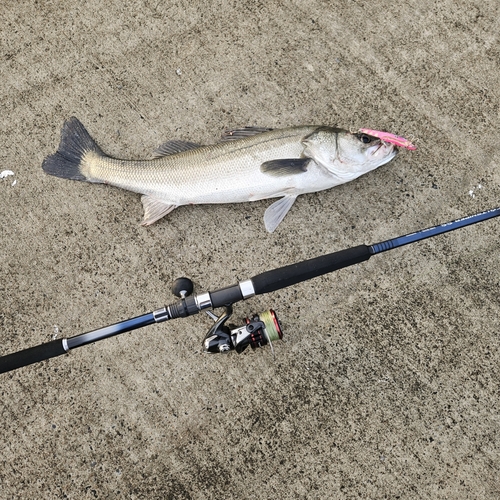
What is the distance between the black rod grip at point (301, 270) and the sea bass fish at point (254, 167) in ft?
2.12

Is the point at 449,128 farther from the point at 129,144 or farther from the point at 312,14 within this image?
the point at 129,144

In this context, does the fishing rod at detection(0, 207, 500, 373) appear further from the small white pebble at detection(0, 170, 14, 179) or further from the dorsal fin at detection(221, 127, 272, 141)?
the small white pebble at detection(0, 170, 14, 179)

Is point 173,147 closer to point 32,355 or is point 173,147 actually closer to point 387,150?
point 387,150

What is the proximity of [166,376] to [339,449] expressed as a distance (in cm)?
108

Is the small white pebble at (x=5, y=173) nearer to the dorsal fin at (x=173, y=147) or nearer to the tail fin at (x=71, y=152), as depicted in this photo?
the tail fin at (x=71, y=152)

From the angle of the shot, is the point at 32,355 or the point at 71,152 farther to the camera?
the point at 71,152

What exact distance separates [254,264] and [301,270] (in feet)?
2.14

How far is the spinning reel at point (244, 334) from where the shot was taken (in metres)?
2.34

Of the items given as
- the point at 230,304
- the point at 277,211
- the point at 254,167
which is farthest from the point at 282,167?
the point at 230,304

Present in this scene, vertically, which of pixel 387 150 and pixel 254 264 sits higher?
pixel 387 150

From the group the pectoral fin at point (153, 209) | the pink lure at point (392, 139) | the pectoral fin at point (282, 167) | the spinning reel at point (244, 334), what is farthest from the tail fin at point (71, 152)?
the pink lure at point (392, 139)

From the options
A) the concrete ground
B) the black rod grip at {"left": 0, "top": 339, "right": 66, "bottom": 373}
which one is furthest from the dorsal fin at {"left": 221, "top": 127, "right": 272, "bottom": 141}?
the black rod grip at {"left": 0, "top": 339, "right": 66, "bottom": 373}

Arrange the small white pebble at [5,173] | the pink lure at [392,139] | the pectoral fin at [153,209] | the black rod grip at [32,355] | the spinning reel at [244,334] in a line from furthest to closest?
the small white pebble at [5,173], the pectoral fin at [153,209], the pink lure at [392,139], the spinning reel at [244,334], the black rod grip at [32,355]

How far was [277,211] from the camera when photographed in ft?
8.83
